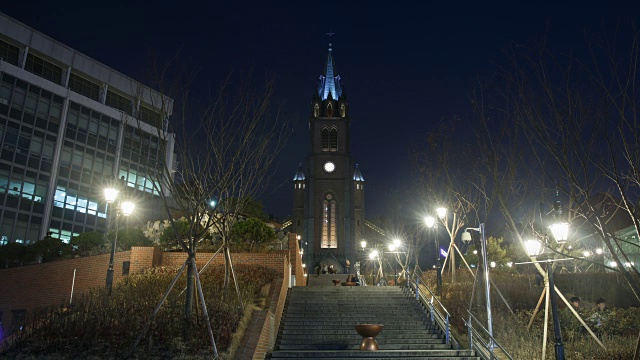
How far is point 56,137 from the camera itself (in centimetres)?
4812

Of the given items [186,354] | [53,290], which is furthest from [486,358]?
[53,290]

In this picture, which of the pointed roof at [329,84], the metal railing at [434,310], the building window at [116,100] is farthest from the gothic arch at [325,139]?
the metal railing at [434,310]

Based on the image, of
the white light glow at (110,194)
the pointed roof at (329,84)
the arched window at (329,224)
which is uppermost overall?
the pointed roof at (329,84)

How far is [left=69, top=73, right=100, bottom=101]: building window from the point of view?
167ft

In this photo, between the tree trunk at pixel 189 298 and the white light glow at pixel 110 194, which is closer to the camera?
the tree trunk at pixel 189 298

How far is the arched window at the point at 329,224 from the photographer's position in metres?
67.0

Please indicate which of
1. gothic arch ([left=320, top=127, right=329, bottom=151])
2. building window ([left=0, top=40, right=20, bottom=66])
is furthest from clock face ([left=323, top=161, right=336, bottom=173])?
building window ([left=0, top=40, right=20, bottom=66])

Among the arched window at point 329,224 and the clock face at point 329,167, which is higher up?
the clock face at point 329,167

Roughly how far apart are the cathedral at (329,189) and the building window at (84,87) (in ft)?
89.6

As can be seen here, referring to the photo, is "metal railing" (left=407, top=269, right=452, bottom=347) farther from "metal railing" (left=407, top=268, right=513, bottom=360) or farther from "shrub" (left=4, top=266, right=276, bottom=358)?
"shrub" (left=4, top=266, right=276, bottom=358)

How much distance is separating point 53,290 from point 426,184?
1868cm

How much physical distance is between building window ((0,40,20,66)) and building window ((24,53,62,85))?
1.08 metres

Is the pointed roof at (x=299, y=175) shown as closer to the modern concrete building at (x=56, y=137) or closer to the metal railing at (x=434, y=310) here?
the modern concrete building at (x=56, y=137)

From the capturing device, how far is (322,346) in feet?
51.2
